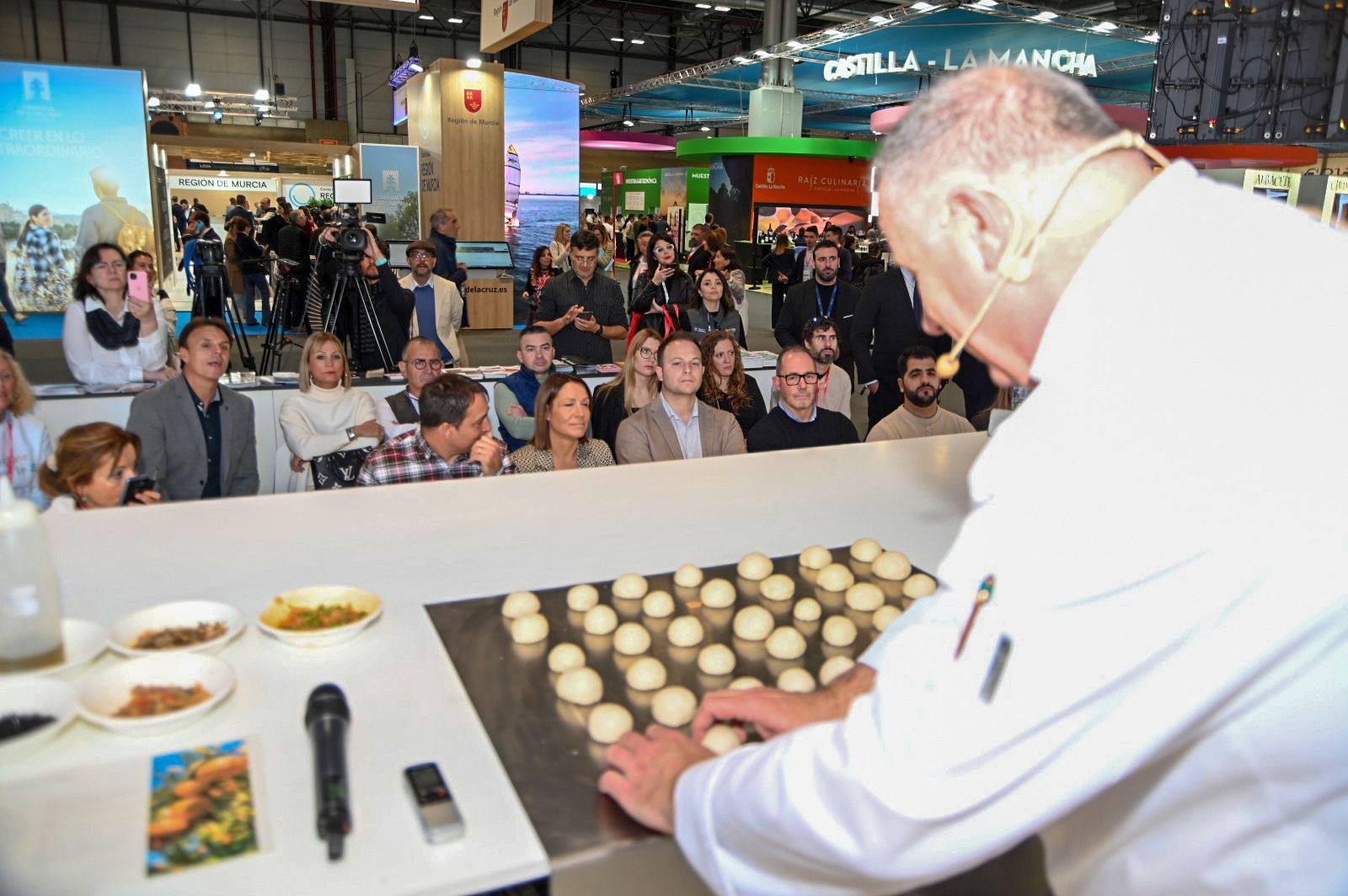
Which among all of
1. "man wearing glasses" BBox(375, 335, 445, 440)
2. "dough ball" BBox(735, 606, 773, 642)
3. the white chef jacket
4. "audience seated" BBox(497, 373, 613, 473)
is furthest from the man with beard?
the white chef jacket

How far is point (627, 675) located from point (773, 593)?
40 cm

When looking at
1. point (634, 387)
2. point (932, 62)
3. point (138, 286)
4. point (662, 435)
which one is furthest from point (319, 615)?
point (932, 62)

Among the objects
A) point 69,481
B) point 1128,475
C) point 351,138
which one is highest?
point 351,138

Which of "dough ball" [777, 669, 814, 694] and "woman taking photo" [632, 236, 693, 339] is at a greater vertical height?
"woman taking photo" [632, 236, 693, 339]

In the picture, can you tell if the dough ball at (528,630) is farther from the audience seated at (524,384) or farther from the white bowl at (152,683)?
the audience seated at (524,384)

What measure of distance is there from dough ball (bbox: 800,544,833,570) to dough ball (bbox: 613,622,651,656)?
1.49 feet

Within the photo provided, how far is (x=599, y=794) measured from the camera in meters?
1.20

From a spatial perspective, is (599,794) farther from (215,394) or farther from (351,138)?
(351,138)

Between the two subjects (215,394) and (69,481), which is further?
(215,394)

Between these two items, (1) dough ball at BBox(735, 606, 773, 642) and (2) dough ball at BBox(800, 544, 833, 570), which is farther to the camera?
(2) dough ball at BBox(800, 544, 833, 570)

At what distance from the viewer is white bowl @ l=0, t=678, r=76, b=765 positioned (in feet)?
4.03

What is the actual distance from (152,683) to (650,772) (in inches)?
28.9

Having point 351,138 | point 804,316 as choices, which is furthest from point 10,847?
point 351,138

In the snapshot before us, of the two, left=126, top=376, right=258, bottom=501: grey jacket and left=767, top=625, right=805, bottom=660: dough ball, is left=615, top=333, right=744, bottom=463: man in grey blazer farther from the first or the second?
left=767, top=625, right=805, bottom=660: dough ball
